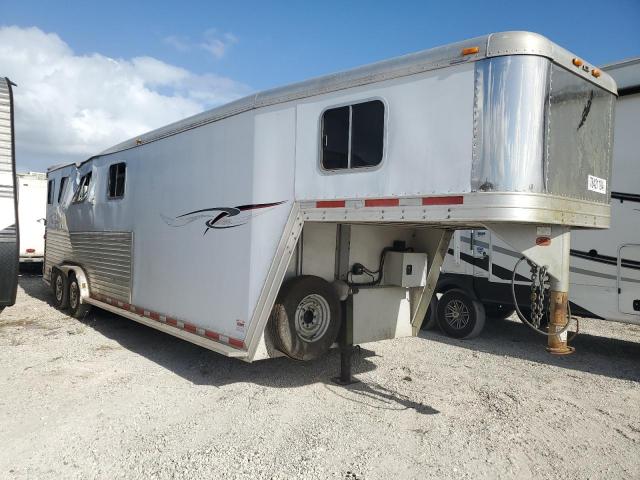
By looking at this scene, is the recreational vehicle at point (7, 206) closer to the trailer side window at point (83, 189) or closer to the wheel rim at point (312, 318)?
the trailer side window at point (83, 189)

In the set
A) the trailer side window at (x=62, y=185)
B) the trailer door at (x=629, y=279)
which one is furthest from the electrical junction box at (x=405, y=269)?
the trailer side window at (x=62, y=185)

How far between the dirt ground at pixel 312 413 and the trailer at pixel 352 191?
54 cm

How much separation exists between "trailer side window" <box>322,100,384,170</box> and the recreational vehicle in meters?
4.55

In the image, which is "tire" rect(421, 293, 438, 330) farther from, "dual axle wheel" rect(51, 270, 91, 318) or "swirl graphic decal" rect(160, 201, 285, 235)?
"dual axle wheel" rect(51, 270, 91, 318)

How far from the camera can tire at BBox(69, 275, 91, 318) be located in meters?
8.56

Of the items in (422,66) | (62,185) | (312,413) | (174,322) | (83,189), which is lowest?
(312,413)

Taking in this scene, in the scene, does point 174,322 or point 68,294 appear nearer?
point 174,322

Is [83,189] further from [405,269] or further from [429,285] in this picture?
[429,285]

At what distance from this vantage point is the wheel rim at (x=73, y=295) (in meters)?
8.71

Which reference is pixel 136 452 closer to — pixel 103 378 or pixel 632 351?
pixel 103 378

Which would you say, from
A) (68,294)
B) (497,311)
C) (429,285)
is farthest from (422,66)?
(68,294)

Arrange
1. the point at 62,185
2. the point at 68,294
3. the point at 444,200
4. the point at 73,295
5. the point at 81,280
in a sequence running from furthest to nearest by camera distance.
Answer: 1. the point at 62,185
2. the point at 68,294
3. the point at 73,295
4. the point at 81,280
5. the point at 444,200

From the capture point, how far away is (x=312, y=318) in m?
5.23

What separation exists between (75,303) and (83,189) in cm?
196
